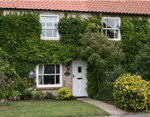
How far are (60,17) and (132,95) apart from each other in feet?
24.6

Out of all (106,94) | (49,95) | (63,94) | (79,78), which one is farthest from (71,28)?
(106,94)

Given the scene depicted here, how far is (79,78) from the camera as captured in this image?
53.2 ft

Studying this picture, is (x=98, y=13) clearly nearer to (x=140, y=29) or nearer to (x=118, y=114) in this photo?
(x=140, y=29)

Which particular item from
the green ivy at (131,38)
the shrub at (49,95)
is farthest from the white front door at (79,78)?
the green ivy at (131,38)

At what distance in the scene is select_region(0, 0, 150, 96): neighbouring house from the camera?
1555 cm

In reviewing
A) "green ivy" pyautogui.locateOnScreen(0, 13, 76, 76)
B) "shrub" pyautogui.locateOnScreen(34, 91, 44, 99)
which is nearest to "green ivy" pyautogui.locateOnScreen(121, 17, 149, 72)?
"green ivy" pyautogui.locateOnScreen(0, 13, 76, 76)

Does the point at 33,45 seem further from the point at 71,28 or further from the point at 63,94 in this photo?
the point at 63,94

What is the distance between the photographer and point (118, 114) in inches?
417

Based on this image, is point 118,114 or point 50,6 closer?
point 118,114

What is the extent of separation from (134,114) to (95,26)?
23.1ft

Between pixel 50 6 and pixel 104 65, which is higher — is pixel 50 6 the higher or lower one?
the higher one

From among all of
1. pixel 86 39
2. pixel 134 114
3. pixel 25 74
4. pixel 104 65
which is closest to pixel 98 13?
pixel 86 39

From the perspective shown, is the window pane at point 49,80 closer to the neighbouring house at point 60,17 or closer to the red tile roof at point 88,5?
the neighbouring house at point 60,17

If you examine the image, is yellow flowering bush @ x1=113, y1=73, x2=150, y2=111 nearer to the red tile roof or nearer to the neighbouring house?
the neighbouring house
